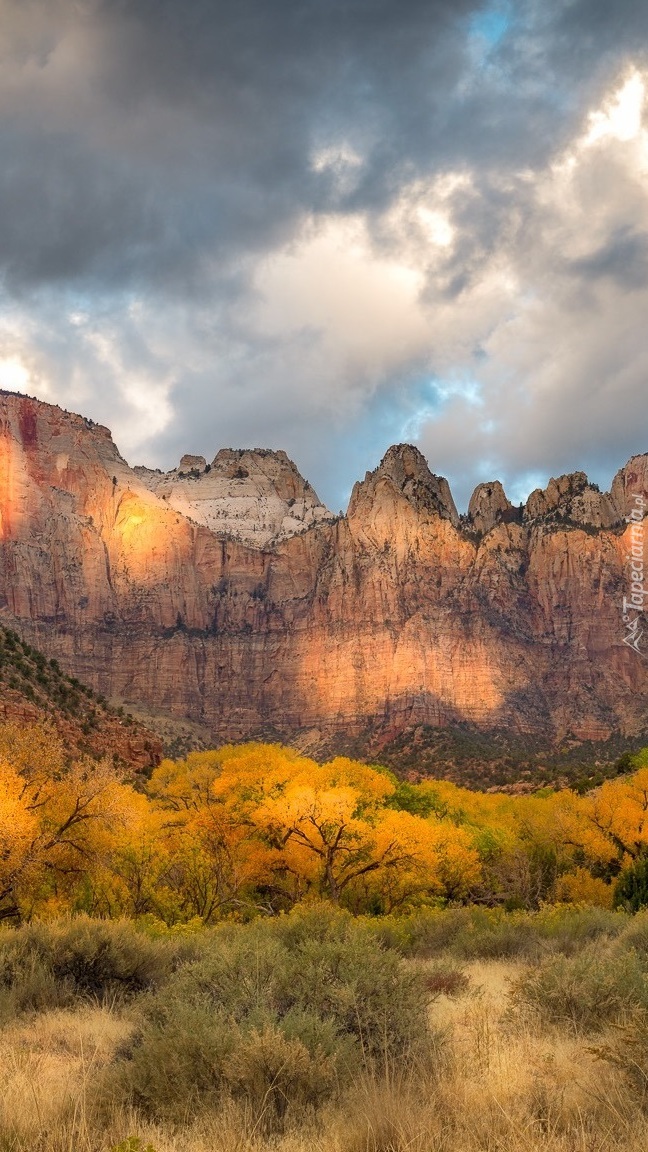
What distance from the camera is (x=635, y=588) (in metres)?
153

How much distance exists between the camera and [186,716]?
15612cm

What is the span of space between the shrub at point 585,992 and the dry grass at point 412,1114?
88cm

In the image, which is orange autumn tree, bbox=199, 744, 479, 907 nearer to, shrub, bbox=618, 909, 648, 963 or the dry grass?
shrub, bbox=618, 909, 648, 963

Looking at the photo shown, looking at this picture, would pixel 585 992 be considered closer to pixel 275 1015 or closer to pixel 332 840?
pixel 275 1015

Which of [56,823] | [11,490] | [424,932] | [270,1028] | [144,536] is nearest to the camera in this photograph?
[270,1028]

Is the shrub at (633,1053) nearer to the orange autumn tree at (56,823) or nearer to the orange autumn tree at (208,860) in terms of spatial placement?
the orange autumn tree at (56,823)

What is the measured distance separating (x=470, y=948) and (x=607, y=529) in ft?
494

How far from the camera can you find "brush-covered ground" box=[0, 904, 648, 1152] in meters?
5.49

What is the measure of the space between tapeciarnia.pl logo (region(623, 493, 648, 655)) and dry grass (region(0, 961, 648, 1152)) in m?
147

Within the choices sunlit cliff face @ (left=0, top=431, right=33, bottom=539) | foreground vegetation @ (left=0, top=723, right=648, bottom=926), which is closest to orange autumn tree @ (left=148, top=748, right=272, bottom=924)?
foreground vegetation @ (left=0, top=723, right=648, bottom=926)

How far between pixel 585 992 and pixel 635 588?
15400 centimetres

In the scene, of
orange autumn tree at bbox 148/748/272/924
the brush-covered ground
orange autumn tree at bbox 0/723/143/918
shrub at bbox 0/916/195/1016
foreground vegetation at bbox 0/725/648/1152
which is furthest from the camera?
orange autumn tree at bbox 148/748/272/924

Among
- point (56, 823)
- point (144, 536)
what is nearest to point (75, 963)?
point (56, 823)

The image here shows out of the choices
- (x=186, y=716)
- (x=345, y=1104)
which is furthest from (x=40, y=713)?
(x=186, y=716)
